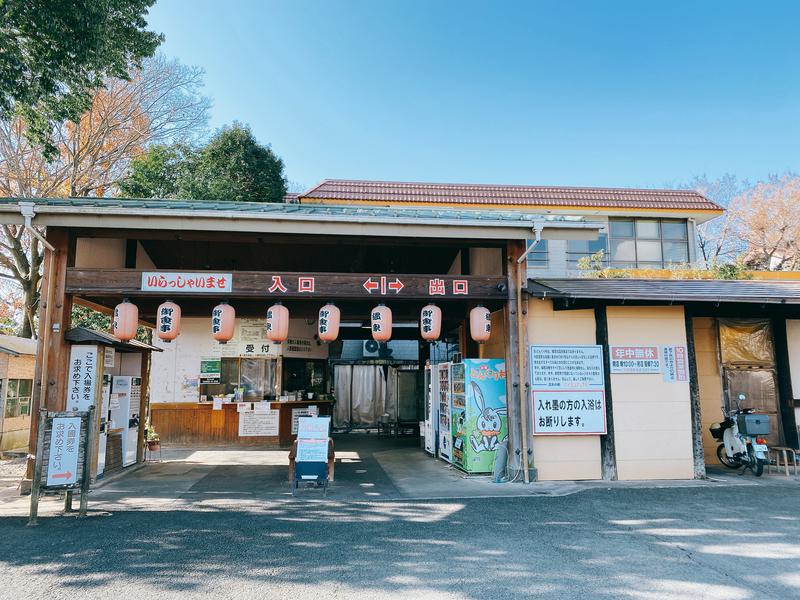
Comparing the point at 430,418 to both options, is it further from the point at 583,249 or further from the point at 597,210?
the point at 597,210

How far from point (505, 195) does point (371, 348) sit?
264 inches

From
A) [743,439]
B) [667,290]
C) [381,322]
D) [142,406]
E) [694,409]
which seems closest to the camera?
[381,322]

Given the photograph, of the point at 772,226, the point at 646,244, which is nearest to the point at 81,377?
the point at 646,244

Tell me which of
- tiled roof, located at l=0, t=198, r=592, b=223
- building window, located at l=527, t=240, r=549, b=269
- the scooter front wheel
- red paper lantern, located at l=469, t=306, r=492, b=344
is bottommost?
the scooter front wheel

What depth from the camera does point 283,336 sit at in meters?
9.23

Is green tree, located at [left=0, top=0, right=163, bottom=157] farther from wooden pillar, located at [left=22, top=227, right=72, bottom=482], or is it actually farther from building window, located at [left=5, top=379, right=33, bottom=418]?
building window, located at [left=5, top=379, right=33, bottom=418]

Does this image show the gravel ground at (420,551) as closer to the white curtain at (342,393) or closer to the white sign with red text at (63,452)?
the white sign with red text at (63,452)

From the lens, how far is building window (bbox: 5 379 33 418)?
13016 mm

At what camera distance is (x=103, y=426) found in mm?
9477

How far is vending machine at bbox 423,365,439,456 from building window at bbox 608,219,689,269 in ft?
→ 25.5

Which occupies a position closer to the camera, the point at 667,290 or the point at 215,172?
the point at 667,290

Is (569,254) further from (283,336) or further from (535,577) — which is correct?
(535,577)

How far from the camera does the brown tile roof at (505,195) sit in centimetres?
1633

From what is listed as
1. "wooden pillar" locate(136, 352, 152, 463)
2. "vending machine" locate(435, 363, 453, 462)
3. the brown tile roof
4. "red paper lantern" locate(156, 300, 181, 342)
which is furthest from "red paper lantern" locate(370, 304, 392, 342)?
the brown tile roof
